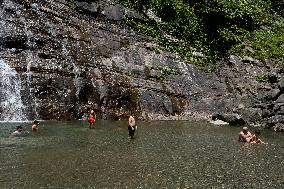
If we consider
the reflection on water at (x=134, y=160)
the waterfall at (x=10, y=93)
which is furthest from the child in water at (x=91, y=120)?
the waterfall at (x=10, y=93)

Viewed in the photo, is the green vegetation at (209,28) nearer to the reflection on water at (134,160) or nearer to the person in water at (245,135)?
the person in water at (245,135)

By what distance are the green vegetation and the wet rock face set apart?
7.84 ft

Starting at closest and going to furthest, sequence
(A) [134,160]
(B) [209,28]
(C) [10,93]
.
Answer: (A) [134,160]
(C) [10,93]
(B) [209,28]

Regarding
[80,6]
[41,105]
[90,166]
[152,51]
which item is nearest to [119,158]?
[90,166]

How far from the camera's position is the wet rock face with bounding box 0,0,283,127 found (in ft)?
123

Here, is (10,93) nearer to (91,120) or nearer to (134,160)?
(91,120)

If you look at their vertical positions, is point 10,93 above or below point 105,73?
below

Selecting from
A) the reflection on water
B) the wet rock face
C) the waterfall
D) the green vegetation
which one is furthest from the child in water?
the green vegetation

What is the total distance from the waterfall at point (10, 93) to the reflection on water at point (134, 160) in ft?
17.8

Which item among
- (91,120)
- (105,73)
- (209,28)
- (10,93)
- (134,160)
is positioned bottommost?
(134,160)

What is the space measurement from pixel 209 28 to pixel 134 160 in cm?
3990

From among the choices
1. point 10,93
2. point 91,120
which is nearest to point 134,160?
point 91,120

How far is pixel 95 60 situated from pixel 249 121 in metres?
14.9

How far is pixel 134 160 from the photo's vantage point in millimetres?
19484
